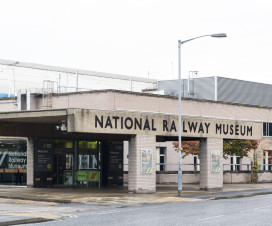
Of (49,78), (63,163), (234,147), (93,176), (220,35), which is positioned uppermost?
(49,78)

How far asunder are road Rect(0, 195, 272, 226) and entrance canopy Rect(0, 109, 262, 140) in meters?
4.56

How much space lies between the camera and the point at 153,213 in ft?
73.0

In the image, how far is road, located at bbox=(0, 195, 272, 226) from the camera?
756 inches

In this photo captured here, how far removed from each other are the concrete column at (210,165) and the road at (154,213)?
7.85m

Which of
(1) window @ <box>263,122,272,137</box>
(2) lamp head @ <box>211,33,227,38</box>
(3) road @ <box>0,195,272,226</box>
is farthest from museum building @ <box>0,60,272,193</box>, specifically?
(1) window @ <box>263,122,272,137</box>

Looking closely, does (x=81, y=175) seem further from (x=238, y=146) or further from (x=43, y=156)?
(x=238, y=146)

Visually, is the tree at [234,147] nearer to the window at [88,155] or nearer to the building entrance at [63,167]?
the window at [88,155]

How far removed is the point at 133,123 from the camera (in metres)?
Result: 32.2

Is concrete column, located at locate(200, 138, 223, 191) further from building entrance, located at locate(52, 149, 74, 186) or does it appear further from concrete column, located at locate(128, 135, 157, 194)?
building entrance, located at locate(52, 149, 74, 186)

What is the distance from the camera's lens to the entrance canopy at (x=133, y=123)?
2945 cm

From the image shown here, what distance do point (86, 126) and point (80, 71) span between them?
30.0 meters

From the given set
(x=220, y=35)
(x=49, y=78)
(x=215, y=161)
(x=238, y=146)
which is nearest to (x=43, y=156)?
(x=215, y=161)

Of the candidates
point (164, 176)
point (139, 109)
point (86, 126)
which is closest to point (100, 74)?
point (164, 176)

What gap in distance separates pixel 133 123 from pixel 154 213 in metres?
10.5
